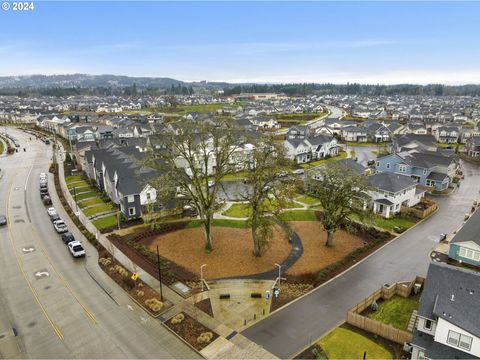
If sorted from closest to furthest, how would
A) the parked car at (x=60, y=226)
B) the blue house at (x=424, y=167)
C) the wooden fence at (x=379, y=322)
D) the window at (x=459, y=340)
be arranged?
the window at (x=459, y=340) → the wooden fence at (x=379, y=322) → the parked car at (x=60, y=226) → the blue house at (x=424, y=167)

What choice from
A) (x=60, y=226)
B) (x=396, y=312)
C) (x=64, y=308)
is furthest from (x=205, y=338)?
(x=60, y=226)

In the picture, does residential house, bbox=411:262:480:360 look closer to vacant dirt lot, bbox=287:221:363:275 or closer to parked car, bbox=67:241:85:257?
vacant dirt lot, bbox=287:221:363:275

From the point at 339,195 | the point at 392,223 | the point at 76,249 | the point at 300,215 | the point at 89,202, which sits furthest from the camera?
the point at 89,202

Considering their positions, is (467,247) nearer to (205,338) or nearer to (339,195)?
(339,195)

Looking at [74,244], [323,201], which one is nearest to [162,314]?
[74,244]

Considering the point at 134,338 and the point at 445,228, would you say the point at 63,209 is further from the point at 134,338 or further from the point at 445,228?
the point at 445,228

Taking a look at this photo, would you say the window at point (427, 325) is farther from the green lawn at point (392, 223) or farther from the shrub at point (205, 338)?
the green lawn at point (392, 223)

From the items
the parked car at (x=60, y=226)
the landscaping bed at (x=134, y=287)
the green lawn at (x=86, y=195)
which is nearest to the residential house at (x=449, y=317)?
the landscaping bed at (x=134, y=287)
